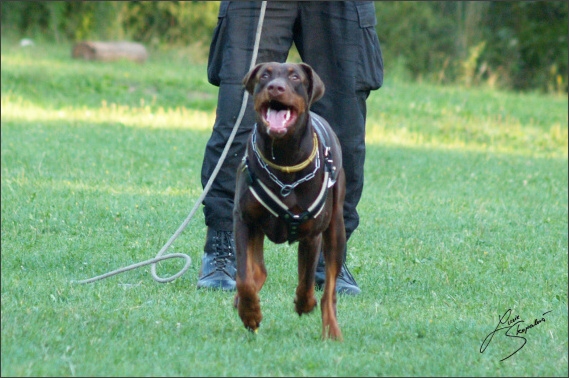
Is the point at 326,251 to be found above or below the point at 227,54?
below

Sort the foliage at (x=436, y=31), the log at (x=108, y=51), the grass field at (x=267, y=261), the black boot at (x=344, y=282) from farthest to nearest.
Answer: the foliage at (x=436, y=31) → the log at (x=108, y=51) → the black boot at (x=344, y=282) → the grass field at (x=267, y=261)

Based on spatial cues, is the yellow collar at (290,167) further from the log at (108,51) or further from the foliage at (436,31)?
the foliage at (436,31)

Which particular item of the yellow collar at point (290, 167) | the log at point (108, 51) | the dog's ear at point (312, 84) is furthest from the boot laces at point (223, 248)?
the log at point (108, 51)

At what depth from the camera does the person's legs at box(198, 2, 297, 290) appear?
543cm

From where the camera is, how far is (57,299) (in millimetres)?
4707

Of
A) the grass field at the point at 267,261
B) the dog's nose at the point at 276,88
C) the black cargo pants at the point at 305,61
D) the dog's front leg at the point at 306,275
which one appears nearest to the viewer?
the grass field at the point at 267,261

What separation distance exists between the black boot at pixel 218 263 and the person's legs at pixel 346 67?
54 cm

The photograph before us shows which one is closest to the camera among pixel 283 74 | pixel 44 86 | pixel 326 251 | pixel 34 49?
pixel 283 74

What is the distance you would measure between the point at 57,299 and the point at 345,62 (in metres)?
2.11

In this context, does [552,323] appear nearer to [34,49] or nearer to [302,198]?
[302,198]

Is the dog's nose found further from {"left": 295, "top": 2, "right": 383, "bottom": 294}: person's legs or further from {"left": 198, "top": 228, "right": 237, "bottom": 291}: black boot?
{"left": 198, "top": 228, "right": 237, "bottom": 291}: black boot

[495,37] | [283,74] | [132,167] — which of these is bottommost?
[495,37]

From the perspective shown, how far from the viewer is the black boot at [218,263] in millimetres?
5375

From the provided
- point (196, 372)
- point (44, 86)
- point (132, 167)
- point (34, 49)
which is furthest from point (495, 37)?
point (196, 372)
